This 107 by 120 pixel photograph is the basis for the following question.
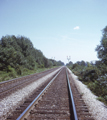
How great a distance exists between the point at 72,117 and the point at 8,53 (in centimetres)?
1947

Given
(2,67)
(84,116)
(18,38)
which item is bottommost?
(84,116)

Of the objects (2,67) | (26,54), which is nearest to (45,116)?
(2,67)

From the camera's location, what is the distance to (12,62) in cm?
2138

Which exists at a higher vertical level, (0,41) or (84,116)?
(0,41)

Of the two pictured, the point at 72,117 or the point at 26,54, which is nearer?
the point at 72,117

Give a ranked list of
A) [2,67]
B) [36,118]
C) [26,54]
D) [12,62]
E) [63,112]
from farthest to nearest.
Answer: [26,54], [12,62], [2,67], [63,112], [36,118]

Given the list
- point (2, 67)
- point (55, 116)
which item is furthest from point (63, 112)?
point (2, 67)

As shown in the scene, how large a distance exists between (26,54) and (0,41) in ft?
34.2

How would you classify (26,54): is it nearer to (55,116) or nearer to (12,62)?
(12,62)

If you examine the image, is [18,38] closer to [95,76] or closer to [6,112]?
[95,76]

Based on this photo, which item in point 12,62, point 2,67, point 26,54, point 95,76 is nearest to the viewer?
point 95,76

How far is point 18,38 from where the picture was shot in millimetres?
33562

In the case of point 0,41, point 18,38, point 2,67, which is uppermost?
point 18,38

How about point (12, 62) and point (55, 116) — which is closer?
point (55, 116)
